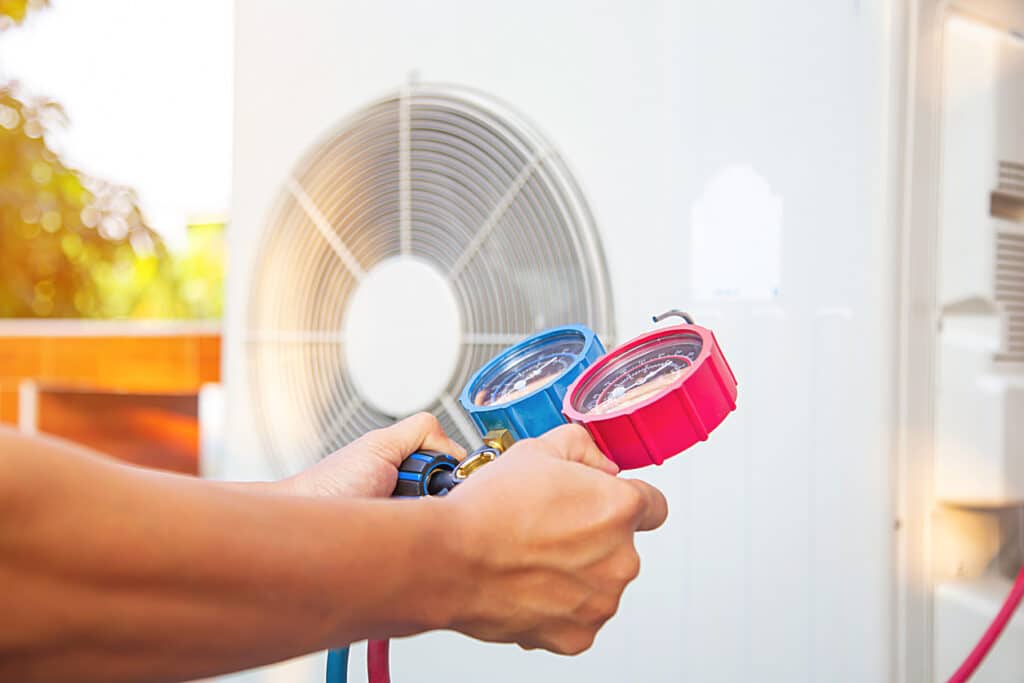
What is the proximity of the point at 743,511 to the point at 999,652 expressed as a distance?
0.38 m

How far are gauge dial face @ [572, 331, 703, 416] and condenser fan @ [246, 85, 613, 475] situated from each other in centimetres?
47

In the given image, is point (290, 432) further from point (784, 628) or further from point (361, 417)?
point (784, 628)

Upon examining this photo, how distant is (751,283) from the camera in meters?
1.28

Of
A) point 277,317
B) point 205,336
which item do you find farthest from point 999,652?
point 205,336

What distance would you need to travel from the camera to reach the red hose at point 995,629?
1.17 metres

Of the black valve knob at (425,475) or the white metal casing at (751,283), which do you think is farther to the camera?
the white metal casing at (751,283)

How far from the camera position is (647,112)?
4.45 ft

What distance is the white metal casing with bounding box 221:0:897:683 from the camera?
1206mm

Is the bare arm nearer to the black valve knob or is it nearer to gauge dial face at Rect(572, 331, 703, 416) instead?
gauge dial face at Rect(572, 331, 703, 416)

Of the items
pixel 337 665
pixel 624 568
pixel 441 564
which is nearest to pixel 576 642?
pixel 624 568

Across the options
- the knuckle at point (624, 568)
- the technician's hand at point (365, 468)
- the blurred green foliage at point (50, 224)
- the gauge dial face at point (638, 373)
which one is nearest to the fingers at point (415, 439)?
the technician's hand at point (365, 468)

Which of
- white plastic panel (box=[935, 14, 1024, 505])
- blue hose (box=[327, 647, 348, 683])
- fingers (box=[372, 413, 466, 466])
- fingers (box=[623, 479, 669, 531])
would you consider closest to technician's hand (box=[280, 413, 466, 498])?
fingers (box=[372, 413, 466, 466])

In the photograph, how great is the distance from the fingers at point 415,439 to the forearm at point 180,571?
0.39 metres

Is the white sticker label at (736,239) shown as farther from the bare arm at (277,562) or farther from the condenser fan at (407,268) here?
the bare arm at (277,562)
